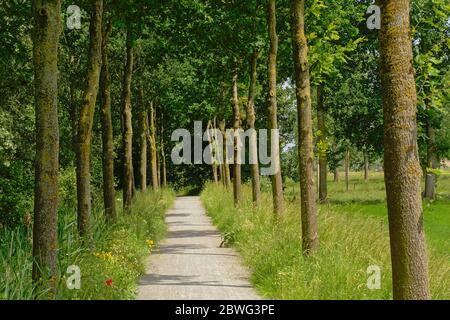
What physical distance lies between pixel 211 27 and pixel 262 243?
7927mm

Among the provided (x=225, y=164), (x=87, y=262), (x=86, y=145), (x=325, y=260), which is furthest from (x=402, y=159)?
(x=225, y=164)

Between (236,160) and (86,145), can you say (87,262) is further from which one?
(236,160)

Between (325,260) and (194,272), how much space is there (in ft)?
10.8

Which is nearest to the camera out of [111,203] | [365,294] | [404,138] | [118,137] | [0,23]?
[404,138]

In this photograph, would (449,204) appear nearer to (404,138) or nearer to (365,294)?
(365,294)

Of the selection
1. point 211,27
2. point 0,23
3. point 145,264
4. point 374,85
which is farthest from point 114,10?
point 374,85

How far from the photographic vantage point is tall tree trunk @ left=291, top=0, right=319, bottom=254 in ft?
33.4

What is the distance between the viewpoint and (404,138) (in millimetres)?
5102

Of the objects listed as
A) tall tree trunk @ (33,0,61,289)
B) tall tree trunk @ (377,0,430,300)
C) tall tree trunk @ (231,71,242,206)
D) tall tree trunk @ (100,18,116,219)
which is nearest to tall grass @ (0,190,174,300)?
tall tree trunk @ (33,0,61,289)

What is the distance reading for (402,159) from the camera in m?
5.11

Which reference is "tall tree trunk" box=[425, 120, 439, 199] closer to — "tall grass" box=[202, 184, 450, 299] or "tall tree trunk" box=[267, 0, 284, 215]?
"tall tree trunk" box=[267, 0, 284, 215]

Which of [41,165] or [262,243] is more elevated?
[41,165]

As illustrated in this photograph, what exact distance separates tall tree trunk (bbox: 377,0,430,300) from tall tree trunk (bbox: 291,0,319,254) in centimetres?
486

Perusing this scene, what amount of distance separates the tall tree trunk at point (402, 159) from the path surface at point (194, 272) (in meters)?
4.03
